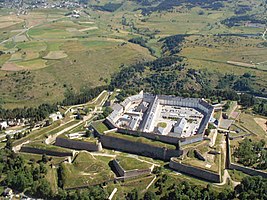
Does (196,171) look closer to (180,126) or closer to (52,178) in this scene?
(180,126)

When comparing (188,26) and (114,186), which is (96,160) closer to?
(114,186)

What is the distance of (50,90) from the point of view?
105 meters

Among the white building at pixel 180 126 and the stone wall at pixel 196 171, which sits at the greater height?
the white building at pixel 180 126

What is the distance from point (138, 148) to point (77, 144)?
32.9 feet

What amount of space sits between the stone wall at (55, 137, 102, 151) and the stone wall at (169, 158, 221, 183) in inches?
498

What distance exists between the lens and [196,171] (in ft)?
178

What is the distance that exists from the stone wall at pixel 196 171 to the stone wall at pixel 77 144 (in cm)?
1265

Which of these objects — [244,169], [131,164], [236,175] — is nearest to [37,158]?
[131,164]

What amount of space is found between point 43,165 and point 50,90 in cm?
4890

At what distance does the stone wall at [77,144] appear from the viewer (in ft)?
205

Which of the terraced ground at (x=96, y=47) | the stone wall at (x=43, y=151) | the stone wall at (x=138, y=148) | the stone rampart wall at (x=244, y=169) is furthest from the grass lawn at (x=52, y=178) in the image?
the terraced ground at (x=96, y=47)

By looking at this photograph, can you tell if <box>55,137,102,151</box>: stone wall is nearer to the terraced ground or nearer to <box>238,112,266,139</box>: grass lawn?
<box>238,112,266,139</box>: grass lawn

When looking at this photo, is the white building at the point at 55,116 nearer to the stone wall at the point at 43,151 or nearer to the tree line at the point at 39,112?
the tree line at the point at 39,112

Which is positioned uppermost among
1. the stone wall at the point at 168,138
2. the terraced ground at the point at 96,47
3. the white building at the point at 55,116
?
the stone wall at the point at 168,138
